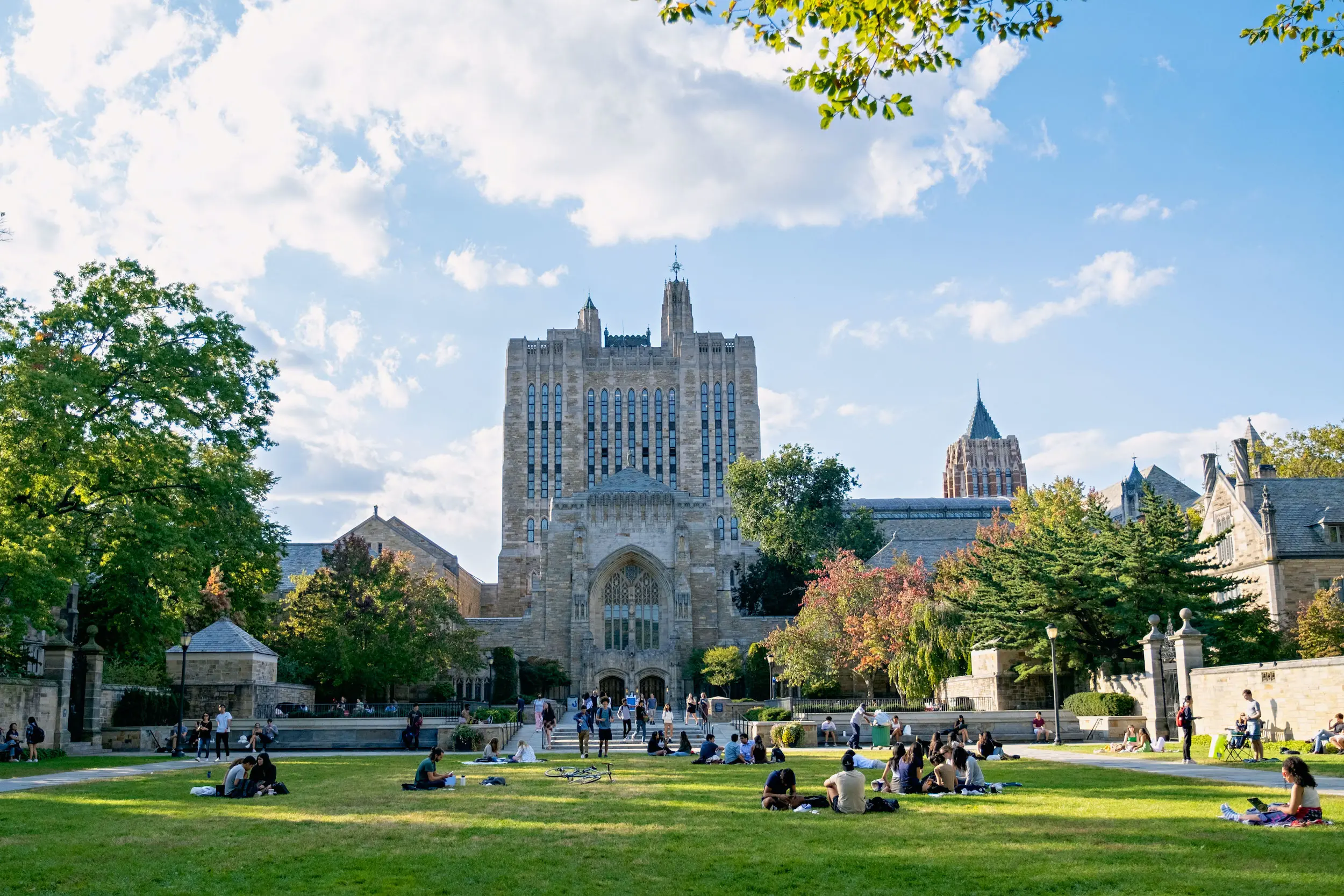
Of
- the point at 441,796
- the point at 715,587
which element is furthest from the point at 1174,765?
the point at 715,587

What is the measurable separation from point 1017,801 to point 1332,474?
180 feet

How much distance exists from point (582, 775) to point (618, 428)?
263 feet

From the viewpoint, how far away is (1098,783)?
17.7m

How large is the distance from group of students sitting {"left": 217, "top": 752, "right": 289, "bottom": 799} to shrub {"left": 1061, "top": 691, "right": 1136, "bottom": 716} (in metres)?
23.9

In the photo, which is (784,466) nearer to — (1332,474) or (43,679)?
(1332,474)

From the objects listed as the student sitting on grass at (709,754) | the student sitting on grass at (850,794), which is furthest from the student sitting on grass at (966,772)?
the student sitting on grass at (709,754)

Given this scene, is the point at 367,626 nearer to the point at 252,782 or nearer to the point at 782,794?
the point at 252,782

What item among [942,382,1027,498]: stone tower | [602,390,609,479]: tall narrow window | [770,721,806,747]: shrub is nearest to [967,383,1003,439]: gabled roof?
[942,382,1027,498]: stone tower

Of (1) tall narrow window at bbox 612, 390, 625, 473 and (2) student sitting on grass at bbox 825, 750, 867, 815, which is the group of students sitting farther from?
(1) tall narrow window at bbox 612, 390, 625, 473

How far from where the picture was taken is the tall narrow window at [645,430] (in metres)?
100

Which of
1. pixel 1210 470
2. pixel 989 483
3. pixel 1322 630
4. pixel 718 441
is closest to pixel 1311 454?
pixel 1210 470

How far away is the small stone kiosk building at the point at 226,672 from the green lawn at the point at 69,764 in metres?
9.09

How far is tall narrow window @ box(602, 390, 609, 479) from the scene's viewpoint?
99875mm

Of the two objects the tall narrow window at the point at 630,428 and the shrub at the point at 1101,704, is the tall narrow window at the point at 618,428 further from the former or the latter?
the shrub at the point at 1101,704
